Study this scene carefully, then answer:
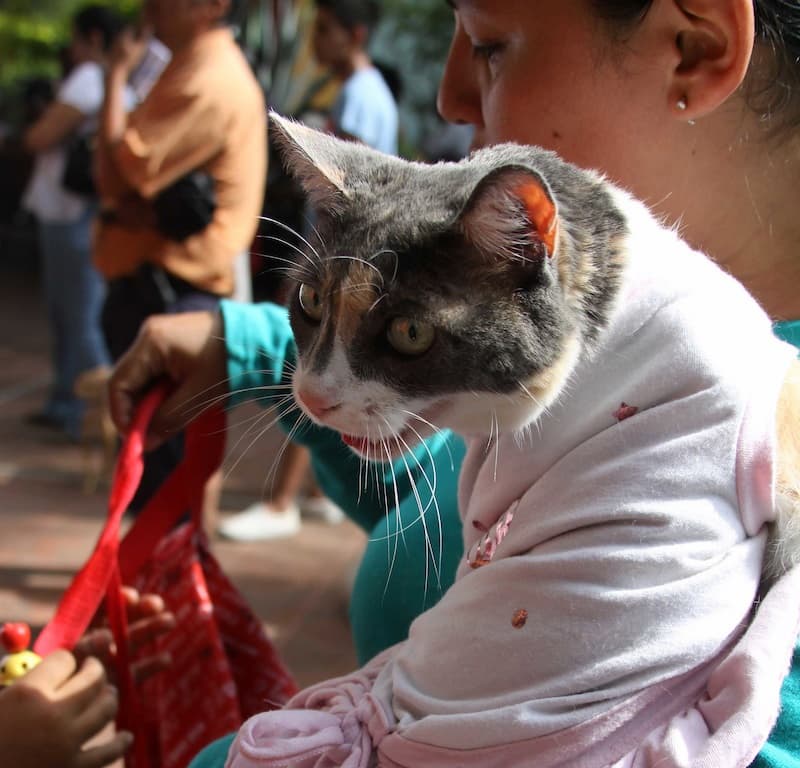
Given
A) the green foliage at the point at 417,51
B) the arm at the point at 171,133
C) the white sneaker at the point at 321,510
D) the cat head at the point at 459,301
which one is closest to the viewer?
the cat head at the point at 459,301

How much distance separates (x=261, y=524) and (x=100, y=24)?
3325mm

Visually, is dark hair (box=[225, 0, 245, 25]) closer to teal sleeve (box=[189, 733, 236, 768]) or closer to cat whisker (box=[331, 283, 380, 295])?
cat whisker (box=[331, 283, 380, 295])

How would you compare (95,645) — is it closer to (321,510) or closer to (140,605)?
(140,605)

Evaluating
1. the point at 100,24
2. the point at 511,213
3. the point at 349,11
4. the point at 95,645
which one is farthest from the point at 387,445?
the point at 100,24

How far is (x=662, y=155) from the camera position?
1.24 meters

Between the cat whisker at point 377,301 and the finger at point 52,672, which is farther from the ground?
the cat whisker at point 377,301

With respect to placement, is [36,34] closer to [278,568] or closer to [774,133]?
[278,568]

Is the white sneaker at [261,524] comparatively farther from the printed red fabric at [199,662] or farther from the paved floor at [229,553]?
the printed red fabric at [199,662]

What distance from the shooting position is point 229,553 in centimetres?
431

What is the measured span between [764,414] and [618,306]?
0.64 ft

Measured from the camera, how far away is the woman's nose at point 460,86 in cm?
144

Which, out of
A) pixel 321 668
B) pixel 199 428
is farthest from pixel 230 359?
pixel 321 668

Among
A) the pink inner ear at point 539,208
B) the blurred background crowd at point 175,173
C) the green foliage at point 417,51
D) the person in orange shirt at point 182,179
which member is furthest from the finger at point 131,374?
the green foliage at point 417,51

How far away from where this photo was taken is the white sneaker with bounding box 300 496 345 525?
4.80 metres
